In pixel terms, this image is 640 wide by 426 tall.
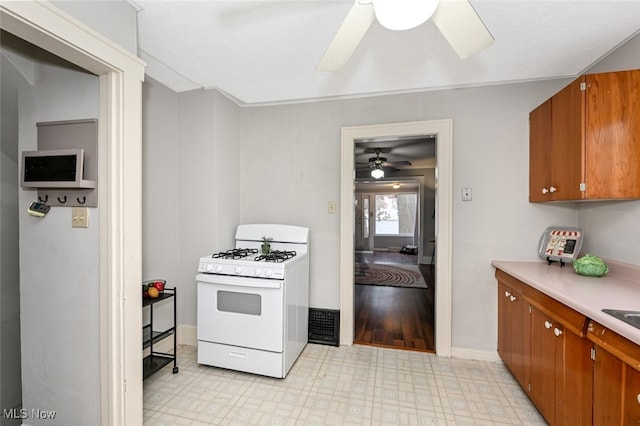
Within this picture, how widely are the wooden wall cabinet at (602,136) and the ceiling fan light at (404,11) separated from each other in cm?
142

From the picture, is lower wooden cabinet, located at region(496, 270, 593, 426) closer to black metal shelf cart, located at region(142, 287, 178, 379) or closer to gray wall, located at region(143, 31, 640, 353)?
gray wall, located at region(143, 31, 640, 353)

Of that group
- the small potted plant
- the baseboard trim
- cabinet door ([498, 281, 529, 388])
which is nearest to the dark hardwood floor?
the baseboard trim

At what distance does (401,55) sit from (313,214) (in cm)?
159

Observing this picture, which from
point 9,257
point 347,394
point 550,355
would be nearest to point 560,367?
point 550,355

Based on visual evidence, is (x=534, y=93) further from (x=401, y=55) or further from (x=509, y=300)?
(x=509, y=300)

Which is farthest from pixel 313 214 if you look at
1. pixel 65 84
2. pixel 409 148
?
pixel 409 148

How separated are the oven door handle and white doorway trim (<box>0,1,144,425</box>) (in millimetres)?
715

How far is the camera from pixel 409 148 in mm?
4996

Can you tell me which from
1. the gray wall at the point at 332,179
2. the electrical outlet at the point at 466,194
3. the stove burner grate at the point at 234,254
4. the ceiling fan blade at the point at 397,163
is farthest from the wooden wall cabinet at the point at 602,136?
the ceiling fan blade at the point at 397,163

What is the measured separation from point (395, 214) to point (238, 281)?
793 cm

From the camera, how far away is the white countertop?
118cm

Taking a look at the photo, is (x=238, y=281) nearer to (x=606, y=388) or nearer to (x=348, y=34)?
(x=348, y=34)

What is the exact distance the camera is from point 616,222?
1904mm

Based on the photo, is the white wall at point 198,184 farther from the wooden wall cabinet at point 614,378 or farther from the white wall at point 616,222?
the white wall at point 616,222
